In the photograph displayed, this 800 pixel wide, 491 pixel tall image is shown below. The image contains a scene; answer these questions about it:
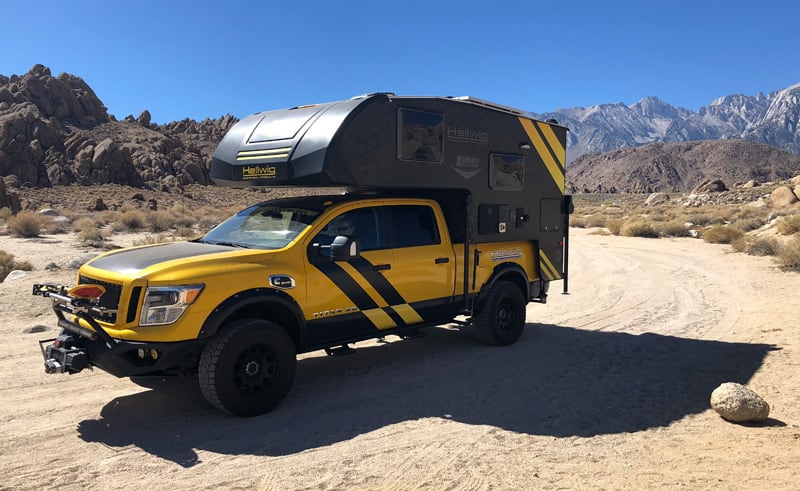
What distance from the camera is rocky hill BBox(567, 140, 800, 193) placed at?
13300 centimetres

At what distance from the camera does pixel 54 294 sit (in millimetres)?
6031

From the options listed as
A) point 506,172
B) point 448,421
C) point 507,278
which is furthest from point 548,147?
point 448,421

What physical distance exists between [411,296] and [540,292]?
292cm

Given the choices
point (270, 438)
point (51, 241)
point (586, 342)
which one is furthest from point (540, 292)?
point (51, 241)

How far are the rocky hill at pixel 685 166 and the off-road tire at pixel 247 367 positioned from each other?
119956mm

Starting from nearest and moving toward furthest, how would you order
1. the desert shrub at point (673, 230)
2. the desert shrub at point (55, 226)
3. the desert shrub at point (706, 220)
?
the desert shrub at point (55, 226), the desert shrub at point (673, 230), the desert shrub at point (706, 220)

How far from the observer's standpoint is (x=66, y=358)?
17.7 ft

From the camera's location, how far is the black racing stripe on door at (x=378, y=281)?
270 inches

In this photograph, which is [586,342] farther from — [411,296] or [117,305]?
[117,305]

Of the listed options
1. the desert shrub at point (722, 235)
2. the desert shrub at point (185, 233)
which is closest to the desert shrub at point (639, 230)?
the desert shrub at point (722, 235)

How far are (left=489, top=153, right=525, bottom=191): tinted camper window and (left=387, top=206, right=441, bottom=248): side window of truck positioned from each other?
119 centimetres

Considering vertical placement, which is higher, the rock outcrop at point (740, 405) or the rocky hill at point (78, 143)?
the rocky hill at point (78, 143)

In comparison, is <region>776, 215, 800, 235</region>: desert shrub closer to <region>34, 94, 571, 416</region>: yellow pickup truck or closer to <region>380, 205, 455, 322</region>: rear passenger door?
<region>34, 94, 571, 416</region>: yellow pickup truck

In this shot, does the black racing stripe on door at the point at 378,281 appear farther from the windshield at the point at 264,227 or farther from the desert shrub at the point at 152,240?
the desert shrub at the point at 152,240
